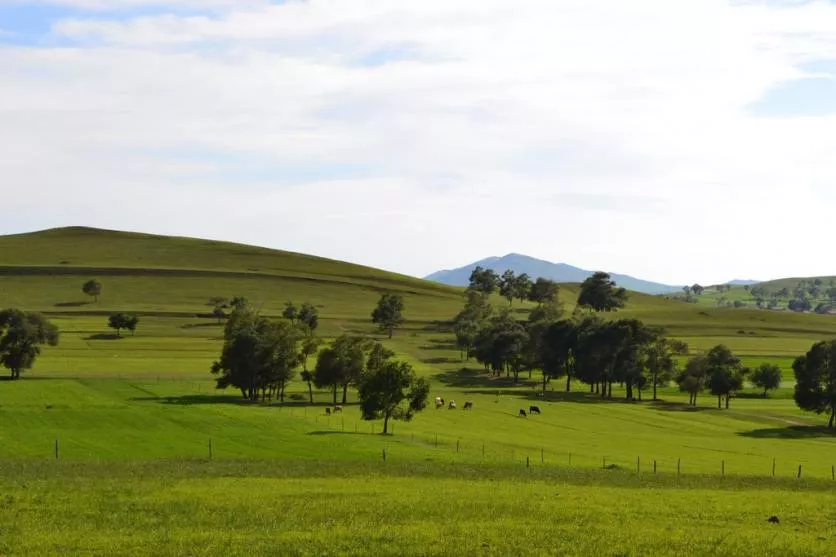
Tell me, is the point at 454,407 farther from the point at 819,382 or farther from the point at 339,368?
the point at 819,382

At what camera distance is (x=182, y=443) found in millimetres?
78312

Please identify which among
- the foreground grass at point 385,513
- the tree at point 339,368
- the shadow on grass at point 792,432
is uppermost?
the tree at point 339,368

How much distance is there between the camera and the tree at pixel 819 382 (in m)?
120

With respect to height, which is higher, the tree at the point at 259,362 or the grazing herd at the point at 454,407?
the tree at the point at 259,362

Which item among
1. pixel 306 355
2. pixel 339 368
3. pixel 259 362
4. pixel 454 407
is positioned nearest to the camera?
pixel 454 407

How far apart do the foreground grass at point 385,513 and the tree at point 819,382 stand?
65054 millimetres

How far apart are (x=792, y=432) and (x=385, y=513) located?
81.2m

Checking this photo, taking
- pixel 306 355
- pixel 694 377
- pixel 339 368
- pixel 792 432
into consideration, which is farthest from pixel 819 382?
pixel 306 355

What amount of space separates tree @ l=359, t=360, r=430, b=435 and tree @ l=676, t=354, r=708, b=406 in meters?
57.4

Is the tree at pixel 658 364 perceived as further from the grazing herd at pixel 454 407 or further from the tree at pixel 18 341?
the tree at pixel 18 341

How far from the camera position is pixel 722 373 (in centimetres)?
13388

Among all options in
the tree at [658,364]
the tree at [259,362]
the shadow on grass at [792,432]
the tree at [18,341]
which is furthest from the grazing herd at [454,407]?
the tree at [18,341]

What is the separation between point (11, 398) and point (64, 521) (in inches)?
2900

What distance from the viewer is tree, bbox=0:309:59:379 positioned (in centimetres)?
13288
